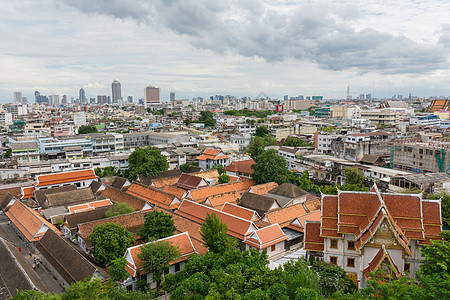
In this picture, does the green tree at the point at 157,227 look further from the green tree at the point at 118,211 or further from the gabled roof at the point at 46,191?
the gabled roof at the point at 46,191

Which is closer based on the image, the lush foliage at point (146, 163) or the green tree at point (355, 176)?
the green tree at point (355, 176)

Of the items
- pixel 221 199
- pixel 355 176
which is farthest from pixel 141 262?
pixel 355 176

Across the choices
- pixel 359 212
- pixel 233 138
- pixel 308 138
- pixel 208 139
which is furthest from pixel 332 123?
pixel 359 212

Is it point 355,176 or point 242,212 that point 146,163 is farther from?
point 355,176

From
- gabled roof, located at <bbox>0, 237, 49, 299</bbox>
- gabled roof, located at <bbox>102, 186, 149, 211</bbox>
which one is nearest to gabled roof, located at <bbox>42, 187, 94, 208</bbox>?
gabled roof, located at <bbox>102, 186, 149, 211</bbox>

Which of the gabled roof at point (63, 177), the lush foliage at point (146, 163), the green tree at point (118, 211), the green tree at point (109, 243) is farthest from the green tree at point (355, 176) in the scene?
the gabled roof at point (63, 177)

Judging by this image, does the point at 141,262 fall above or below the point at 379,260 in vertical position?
below
